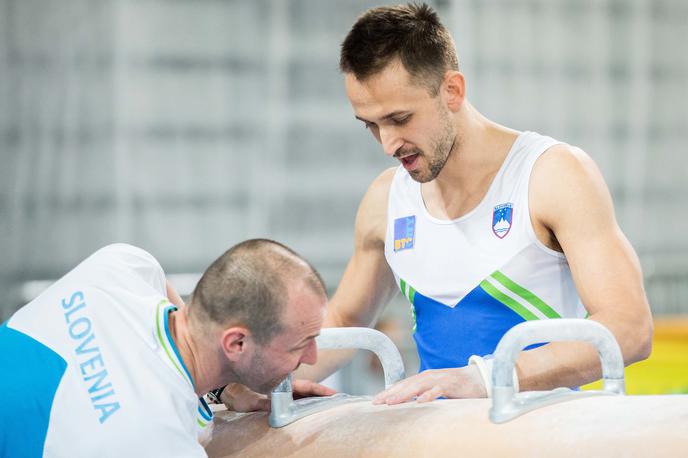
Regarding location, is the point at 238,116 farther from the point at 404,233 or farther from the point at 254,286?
the point at 254,286

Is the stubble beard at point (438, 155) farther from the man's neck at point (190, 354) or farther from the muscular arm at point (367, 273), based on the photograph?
the man's neck at point (190, 354)

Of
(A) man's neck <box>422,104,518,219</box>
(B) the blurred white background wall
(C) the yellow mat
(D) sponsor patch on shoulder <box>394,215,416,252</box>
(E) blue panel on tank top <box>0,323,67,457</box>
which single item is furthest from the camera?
(B) the blurred white background wall

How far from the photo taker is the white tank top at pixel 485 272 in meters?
2.48

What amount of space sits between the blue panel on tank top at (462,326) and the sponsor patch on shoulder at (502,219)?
162mm

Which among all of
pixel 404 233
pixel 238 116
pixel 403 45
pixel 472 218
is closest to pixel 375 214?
pixel 404 233

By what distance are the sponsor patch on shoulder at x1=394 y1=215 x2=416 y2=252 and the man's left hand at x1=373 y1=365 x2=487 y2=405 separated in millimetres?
689

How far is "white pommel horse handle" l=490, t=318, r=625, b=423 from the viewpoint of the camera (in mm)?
1788

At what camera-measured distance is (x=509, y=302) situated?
2.51 meters

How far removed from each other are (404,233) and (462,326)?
0.34 metres

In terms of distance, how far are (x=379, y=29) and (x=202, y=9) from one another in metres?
5.44

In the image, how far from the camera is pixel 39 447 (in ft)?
6.26

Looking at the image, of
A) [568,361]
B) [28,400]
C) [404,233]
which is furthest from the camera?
[404,233]

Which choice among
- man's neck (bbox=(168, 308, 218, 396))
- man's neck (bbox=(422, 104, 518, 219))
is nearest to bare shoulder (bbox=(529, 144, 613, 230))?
man's neck (bbox=(422, 104, 518, 219))

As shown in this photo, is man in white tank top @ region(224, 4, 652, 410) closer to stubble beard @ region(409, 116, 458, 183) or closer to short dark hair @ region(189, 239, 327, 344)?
stubble beard @ region(409, 116, 458, 183)
